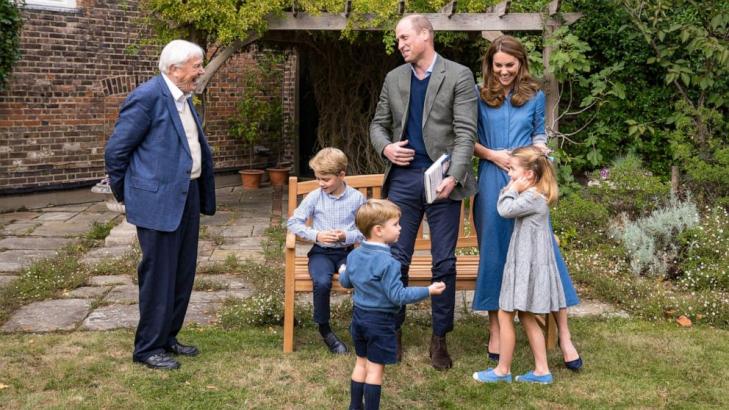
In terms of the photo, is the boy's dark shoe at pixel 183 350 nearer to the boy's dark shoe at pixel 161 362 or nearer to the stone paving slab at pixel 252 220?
the boy's dark shoe at pixel 161 362

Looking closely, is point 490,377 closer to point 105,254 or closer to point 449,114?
point 449,114

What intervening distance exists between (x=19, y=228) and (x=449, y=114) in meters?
6.60

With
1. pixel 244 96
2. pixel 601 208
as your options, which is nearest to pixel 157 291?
pixel 601 208

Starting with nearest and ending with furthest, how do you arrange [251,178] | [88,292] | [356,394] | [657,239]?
[356,394]
[88,292]
[657,239]
[251,178]

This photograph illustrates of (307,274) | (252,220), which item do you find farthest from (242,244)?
(307,274)

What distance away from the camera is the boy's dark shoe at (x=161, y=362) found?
460 centimetres

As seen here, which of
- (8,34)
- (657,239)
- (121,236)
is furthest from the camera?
(8,34)

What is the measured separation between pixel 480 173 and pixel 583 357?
123cm

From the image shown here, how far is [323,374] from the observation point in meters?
4.57

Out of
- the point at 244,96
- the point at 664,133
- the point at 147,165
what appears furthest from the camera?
the point at 244,96

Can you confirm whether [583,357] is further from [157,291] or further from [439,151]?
[157,291]

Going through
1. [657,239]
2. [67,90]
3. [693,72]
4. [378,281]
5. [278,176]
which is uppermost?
[693,72]

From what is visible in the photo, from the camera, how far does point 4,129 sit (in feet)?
35.8

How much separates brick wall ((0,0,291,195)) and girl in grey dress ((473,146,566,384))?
24.5ft
